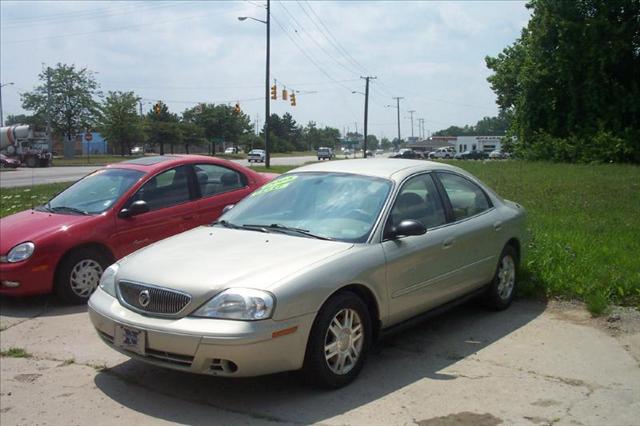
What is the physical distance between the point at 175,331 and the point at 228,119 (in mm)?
86619

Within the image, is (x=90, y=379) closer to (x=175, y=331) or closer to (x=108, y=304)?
(x=108, y=304)

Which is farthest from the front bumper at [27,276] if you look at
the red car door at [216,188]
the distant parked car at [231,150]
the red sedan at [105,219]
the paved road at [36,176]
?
the distant parked car at [231,150]

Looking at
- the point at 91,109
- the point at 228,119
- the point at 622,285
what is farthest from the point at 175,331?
the point at 228,119

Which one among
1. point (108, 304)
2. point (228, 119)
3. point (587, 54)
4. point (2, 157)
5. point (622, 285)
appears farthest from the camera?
point (228, 119)

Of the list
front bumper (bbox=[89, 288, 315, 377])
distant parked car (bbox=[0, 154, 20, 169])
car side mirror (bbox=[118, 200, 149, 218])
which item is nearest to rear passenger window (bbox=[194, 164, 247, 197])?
car side mirror (bbox=[118, 200, 149, 218])

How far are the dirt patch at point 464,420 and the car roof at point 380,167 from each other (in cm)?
201

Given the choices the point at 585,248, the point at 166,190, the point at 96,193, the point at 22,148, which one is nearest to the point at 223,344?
the point at 166,190

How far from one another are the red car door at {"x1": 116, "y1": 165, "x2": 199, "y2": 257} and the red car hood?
458 millimetres

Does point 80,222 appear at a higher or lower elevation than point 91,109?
lower

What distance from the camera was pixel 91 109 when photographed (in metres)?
73.9

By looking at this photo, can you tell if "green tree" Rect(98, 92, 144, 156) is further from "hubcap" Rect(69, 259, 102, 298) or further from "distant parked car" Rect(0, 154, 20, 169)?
"hubcap" Rect(69, 259, 102, 298)

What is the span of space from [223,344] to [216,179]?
15.7 ft

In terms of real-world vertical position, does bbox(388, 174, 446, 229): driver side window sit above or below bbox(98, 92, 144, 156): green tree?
below

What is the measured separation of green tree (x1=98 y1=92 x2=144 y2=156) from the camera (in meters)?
64.6
